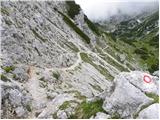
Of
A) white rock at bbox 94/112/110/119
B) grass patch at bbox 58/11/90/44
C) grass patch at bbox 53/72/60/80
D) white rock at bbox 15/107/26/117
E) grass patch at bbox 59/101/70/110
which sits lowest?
white rock at bbox 15/107/26/117

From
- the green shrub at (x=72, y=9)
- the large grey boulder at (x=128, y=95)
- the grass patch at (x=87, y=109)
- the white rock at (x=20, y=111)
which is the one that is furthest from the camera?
the green shrub at (x=72, y=9)

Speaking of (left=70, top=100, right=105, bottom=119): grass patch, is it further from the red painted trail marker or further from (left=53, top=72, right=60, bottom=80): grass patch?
(left=53, top=72, right=60, bottom=80): grass patch

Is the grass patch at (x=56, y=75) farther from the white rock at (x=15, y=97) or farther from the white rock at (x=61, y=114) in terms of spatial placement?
the white rock at (x=61, y=114)

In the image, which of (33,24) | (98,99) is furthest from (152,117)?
(33,24)

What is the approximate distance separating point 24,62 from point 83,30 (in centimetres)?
6420

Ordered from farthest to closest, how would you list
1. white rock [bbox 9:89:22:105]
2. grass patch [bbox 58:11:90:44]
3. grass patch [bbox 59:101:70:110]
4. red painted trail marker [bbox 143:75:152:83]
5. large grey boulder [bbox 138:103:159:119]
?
grass patch [bbox 58:11:90:44] → white rock [bbox 9:89:22:105] → grass patch [bbox 59:101:70:110] → red painted trail marker [bbox 143:75:152:83] → large grey boulder [bbox 138:103:159:119]

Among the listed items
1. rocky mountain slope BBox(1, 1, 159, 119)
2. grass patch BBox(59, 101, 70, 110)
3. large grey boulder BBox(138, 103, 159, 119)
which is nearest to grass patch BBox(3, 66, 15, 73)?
rocky mountain slope BBox(1, 1, 159, 119)

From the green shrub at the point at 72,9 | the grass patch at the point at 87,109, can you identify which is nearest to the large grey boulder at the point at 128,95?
the grass patch at the point at 87,109

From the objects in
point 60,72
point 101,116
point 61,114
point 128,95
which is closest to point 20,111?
point 61,114

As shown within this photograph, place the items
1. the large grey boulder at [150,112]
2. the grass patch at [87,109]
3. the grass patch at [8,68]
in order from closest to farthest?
the large grey boulder at [150,112] → the grass patch at [87,109] → the grass patch at [8,68]

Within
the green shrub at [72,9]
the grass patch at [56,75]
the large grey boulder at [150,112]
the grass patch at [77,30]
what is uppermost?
the green shrub at [72,9]

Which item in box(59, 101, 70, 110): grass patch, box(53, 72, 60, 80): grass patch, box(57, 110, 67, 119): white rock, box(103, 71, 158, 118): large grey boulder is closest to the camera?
box(103, 71, 158, 118): large grey boulder

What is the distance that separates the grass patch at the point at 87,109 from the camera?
35034 millimetres

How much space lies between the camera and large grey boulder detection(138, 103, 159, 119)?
30.2 meters
